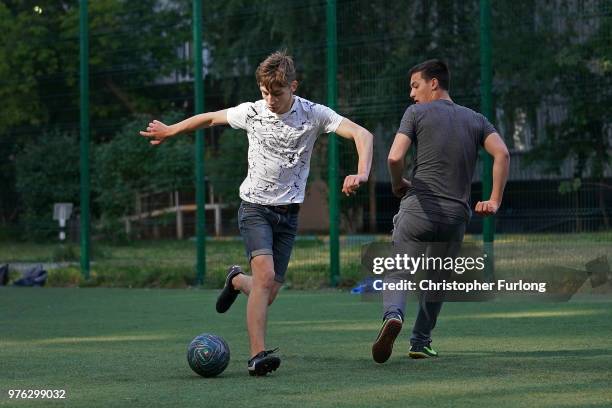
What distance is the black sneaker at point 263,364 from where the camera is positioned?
264 inches

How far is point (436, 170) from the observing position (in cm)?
743

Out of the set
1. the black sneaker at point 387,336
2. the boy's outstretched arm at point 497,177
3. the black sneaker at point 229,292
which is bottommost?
the black sneaker at point 387,336

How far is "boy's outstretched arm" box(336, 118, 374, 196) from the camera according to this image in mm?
6703

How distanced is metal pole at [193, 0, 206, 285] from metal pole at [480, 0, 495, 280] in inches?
159

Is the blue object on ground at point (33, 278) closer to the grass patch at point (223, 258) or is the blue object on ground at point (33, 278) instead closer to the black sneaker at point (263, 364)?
the grass patch at point (223, 258)

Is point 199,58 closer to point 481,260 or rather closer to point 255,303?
point 481,260

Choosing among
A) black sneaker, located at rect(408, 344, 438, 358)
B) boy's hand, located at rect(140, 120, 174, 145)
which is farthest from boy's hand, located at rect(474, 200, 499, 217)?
boy's hand, located at rect(140, 120, 174, 145)

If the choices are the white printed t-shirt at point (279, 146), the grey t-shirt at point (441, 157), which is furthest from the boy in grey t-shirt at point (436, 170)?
the white printed t-shirt at point (279, 146)

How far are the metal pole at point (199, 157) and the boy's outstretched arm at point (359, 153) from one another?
29.7ft

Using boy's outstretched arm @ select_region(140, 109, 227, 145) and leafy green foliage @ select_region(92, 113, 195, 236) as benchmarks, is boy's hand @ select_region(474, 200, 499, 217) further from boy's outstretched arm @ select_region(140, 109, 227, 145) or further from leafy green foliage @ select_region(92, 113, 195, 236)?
leafy green foliage @ select_region(92, 113, 195, 236)

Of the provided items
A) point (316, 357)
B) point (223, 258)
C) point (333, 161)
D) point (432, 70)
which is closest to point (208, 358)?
point (316, 357)

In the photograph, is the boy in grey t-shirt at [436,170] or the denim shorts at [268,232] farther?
the boy in grey t-shirt at [436,170]

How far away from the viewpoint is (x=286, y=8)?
17594 mm

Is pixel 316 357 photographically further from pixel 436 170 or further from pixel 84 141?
pixel 84 141
